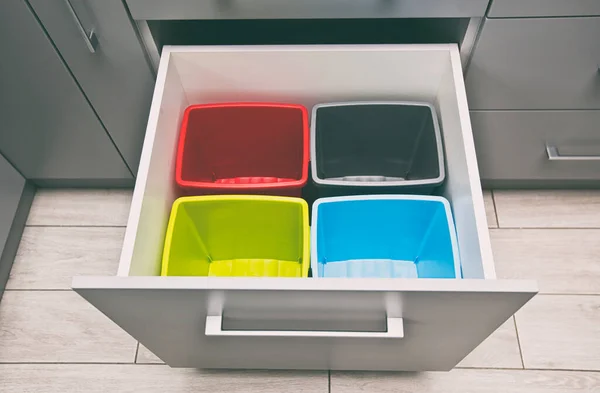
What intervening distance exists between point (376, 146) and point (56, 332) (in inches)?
29.7

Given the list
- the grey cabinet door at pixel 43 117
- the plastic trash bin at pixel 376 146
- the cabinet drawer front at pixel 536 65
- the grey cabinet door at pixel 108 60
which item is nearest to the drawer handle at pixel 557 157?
the cabinet drawer front at pixel 536 65

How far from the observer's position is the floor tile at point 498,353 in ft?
3.68

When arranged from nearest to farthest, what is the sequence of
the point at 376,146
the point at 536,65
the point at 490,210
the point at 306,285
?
the point at 306,285 < the point at 536,65 < the point at 376,146 < the point at 490,210

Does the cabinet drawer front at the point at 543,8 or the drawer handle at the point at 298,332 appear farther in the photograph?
the cabinet drawer front at the point at 543,8

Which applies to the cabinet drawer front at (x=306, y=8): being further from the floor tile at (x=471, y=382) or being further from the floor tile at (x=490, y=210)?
the floor tile at (x=471, y=382)

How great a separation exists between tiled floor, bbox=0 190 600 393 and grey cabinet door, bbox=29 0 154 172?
304mm

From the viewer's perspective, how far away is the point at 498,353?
3.71 feet

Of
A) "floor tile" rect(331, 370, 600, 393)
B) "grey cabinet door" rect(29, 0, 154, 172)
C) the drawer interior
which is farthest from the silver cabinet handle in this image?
"floor tile" rect(331, 370, 600, 393)

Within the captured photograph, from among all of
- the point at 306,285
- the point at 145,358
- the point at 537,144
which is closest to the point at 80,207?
the point at 145,358

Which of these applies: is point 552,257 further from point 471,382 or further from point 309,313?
point 309,313

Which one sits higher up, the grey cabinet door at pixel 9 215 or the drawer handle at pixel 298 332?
the grey cabinet door at pixel 9 215

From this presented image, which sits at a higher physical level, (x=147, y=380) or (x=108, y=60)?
(x=108, y=60)

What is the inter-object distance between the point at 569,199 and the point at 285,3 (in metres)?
0.86

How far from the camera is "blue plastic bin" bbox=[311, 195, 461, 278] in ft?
2.88
